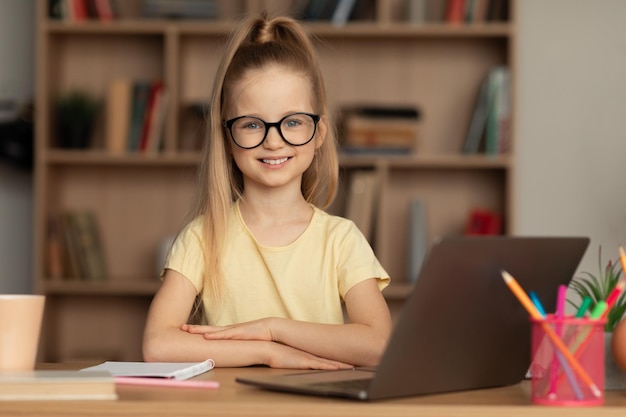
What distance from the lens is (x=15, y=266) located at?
4172 millimetres

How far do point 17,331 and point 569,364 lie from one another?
60cm

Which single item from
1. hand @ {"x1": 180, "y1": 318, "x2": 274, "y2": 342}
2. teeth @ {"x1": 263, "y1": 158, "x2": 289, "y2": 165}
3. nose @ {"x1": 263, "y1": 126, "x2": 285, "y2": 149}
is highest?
nose @ {"x1": 263, "y1": 126, "x2": 285, "y2": 149}

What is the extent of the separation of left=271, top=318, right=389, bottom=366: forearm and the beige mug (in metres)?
0.40

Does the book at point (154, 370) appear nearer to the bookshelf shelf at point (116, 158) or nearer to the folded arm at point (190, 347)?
the folded arm at point (190, 347)

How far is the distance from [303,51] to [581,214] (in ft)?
8.06

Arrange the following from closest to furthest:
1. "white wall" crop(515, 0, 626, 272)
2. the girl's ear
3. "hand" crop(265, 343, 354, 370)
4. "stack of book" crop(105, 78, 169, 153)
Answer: "hand" crop(265, 343, 354, 370), the girl's ear, "stack of book" crop(105, 78, 169, 153), "white wall" crop(515, 0, 626, 272)

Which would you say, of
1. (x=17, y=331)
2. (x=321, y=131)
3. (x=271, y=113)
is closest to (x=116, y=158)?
(x=321, y=131)

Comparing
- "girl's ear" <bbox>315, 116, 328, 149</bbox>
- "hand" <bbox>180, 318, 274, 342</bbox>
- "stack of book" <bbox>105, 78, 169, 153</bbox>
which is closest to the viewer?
"hand" <bbox>180, 318, 274, 342</bbox>

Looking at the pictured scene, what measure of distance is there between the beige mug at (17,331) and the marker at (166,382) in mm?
116

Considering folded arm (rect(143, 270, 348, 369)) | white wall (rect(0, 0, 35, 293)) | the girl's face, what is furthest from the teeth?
white wall (rect(0, 0, 35, 293))

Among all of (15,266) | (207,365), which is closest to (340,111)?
(15,266)

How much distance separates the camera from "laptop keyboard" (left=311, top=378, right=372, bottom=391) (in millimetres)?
992

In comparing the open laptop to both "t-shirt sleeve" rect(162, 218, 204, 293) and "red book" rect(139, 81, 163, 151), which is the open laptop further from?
"red book" rect(139, 81, 163, 151)

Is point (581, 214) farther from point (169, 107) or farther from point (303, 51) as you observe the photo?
point (303, 51)
